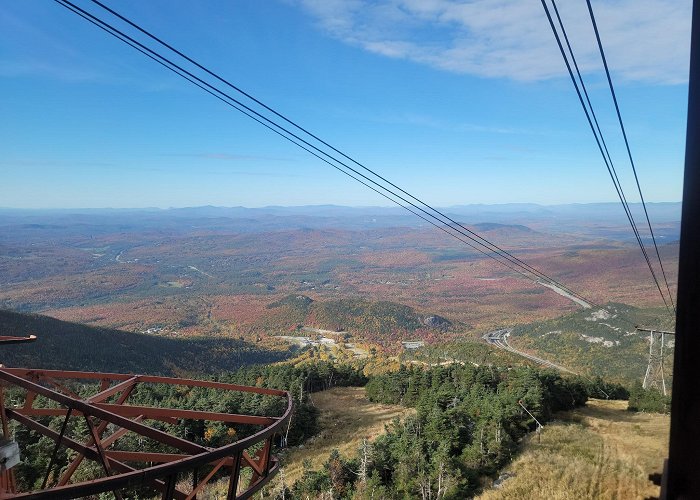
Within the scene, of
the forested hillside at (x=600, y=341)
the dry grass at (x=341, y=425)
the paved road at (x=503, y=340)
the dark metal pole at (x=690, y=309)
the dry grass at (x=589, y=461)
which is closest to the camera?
the dark metal pole at (x=690, y=309)

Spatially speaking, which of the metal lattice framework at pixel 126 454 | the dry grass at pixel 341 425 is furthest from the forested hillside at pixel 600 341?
the metal lattice framework at pixel 126 454

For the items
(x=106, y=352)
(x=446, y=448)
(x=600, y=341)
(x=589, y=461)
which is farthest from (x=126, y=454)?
(x=600, y=341)

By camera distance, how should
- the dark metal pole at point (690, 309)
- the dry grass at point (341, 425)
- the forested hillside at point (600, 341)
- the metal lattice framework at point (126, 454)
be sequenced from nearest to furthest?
the dark metal pole at point (690, 309) → the metal lattice framework at point (126, 454) → the dry grass at point (341, 425) → the forested hillside at point (600, 341)

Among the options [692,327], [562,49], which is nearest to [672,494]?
[692,327]

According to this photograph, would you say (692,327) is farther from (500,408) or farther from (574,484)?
(500,408)

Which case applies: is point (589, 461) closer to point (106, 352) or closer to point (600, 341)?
point (600, 341)

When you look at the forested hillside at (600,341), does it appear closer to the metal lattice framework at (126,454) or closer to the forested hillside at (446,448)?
the forested hillside at (446,448)
